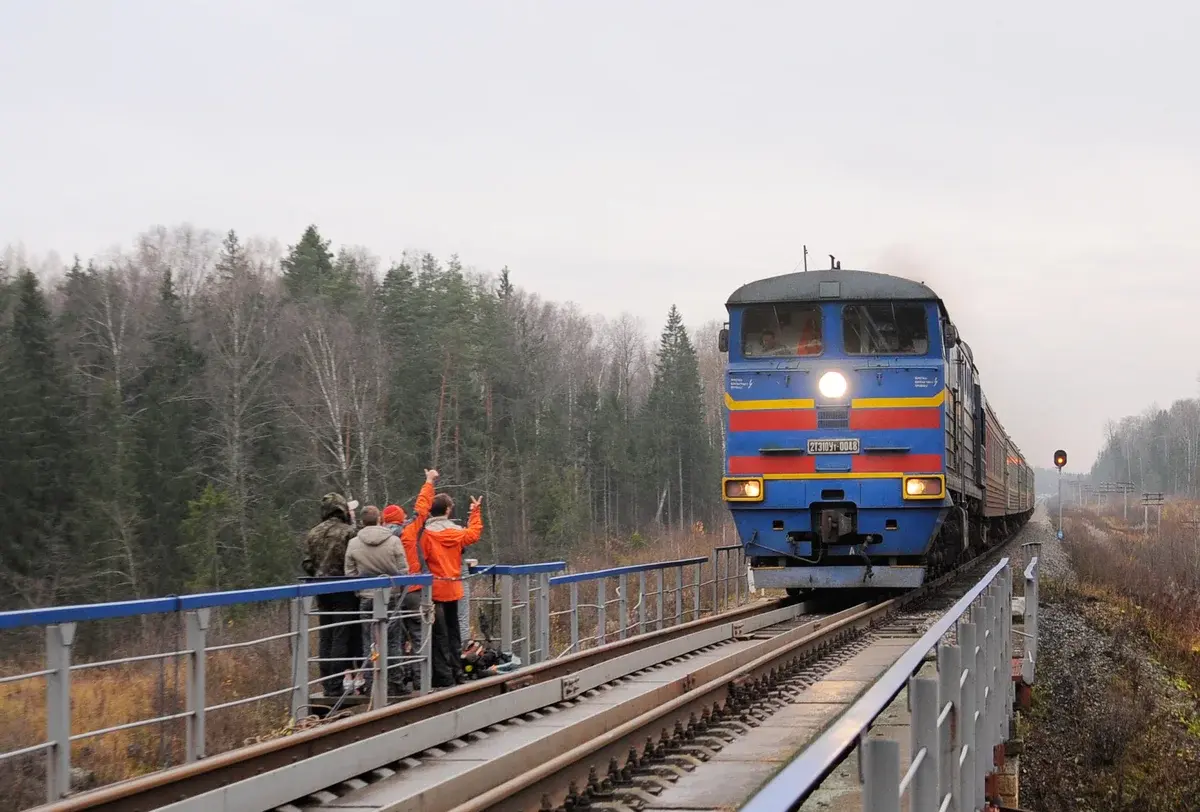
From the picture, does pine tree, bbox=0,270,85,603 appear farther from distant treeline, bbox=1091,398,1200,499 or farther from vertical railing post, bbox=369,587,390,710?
distant treeline, bbox=1091,398,1200,499

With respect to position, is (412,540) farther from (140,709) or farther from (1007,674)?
(1007,674)

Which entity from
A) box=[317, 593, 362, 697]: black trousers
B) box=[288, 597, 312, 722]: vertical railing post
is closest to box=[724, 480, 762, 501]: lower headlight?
box=[317, 593, 362, 697]: black trousers

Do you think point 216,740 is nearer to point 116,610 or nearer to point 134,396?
point 116,610

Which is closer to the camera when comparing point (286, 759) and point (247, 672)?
point (286, 759)

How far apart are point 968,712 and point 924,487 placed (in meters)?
8.17

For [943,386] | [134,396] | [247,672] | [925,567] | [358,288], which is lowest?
[247,672]

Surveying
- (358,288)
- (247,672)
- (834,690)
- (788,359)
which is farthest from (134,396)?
(834,690)

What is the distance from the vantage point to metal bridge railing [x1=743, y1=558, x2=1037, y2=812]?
2.62 metres

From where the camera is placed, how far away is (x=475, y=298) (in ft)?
202

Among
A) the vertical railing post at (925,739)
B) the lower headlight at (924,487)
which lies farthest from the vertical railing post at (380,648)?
the lower headlight at (924,487)

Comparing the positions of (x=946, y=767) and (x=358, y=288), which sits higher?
(x=358, y=288)

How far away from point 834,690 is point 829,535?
189 inches

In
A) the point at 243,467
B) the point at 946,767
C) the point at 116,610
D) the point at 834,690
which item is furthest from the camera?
the point at 243,467

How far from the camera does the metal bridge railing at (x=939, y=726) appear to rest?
8.59 feet
